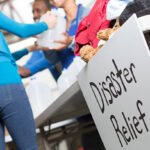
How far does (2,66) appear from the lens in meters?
1.34

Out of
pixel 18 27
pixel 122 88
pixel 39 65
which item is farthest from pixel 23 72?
pixel 122 88

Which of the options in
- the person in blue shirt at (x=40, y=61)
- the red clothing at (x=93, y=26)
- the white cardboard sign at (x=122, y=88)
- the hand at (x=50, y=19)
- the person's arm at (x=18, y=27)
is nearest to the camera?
the white cardboard sign at (x=122, y=88)

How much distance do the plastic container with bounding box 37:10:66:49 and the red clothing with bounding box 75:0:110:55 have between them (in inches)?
25.6

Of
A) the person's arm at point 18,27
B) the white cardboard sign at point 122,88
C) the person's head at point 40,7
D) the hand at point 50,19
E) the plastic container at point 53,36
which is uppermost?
the person's head at point 40,7

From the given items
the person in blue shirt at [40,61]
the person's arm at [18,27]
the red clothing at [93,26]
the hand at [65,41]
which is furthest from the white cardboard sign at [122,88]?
the person in blue shirt at [40,61]

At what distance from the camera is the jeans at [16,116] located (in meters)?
1.32

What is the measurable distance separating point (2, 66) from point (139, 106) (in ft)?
1.89

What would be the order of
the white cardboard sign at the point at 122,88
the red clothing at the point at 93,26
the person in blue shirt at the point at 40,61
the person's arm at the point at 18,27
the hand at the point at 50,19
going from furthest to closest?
the person in blue shirt at the point at 40,61
the hand at the point at 50,19
the person's arm at the point at 18,27
the red clothing at the point at 93,26
the white cardboard sign at the point at 122,88

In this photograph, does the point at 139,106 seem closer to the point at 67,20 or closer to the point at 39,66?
the point at 67,20

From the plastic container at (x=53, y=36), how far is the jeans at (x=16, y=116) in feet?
2.48

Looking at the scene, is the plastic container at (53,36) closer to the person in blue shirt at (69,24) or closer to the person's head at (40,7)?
the person in blue shirt at (69,24)

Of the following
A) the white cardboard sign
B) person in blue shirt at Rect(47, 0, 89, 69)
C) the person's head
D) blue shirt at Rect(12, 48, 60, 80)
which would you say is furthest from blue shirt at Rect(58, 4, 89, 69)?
the white cardboard sign

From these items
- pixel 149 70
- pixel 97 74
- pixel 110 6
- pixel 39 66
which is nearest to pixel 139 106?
pixel 149 70

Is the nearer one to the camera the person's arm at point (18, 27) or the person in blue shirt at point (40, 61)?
the person's arm at point (18, 27)
